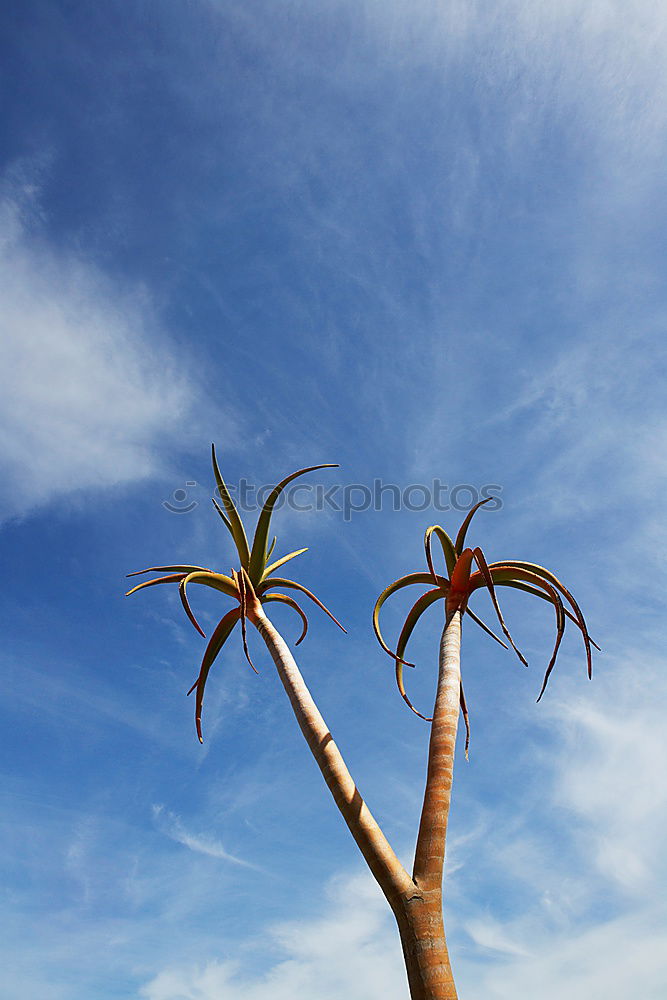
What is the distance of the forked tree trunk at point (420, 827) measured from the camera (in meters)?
5.80

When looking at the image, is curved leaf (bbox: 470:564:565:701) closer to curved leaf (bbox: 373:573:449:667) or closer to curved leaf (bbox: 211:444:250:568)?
curved leaf (bbox: 373:573:449:667)

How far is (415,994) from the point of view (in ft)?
18.6

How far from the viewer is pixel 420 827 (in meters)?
6.70

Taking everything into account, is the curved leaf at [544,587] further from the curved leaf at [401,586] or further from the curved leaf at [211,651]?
the curved leaf at [211,651]

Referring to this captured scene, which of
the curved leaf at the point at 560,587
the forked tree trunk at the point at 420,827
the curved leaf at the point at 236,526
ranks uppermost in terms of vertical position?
the curved leaf at the point at 236,526

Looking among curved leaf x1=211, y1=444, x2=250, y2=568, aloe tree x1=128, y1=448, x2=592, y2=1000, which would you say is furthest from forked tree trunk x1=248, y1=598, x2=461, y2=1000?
curved leaf x1=211, y1=444, x2=250, y2=568

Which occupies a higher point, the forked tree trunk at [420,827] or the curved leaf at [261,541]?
the curved leaf at [261,541]

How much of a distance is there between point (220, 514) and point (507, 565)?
422cm

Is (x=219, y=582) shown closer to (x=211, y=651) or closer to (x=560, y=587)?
(x=211, y=651)

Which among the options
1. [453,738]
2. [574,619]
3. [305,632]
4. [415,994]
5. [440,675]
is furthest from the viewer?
[305,632]

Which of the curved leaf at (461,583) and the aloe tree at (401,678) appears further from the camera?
the curved leaf at (461,583)

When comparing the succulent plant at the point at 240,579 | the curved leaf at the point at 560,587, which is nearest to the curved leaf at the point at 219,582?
the succulent plant at the point at 240,579

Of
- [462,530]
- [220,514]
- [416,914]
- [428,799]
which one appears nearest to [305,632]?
[220,514]

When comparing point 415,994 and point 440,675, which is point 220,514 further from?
point 415,994
